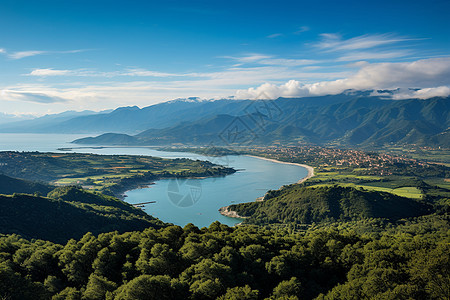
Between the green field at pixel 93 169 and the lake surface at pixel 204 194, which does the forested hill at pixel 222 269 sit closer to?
the lake surface at pixel 204 194

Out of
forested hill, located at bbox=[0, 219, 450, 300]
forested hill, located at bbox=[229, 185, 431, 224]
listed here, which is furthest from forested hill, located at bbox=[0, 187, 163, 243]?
forested hill, located at bbox=[229, 185, 431, 224]

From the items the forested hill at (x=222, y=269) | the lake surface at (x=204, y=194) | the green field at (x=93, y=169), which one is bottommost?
the lake surface at (x=204, y=194)

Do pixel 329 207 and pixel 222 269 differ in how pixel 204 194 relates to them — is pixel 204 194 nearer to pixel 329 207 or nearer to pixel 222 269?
pixel 329 207

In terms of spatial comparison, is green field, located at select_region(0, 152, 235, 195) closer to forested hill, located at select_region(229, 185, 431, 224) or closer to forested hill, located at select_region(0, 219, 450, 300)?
forested hill, located at select_region(229, 185, 431, 224)

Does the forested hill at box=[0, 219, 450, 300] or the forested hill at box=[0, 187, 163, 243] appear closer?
the forested hill at box=[0, 219, 450, 300]

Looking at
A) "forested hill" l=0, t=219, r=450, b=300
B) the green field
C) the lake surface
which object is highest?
"forested hill" l=0, t=219, r=450, b=300

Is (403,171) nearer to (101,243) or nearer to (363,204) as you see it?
(363,204)

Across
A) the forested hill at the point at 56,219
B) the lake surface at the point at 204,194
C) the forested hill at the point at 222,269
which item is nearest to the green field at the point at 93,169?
the lake surface at the point at 204,194

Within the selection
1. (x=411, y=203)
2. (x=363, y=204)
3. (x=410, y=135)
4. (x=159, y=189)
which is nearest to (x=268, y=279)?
(x=363, y=204)
